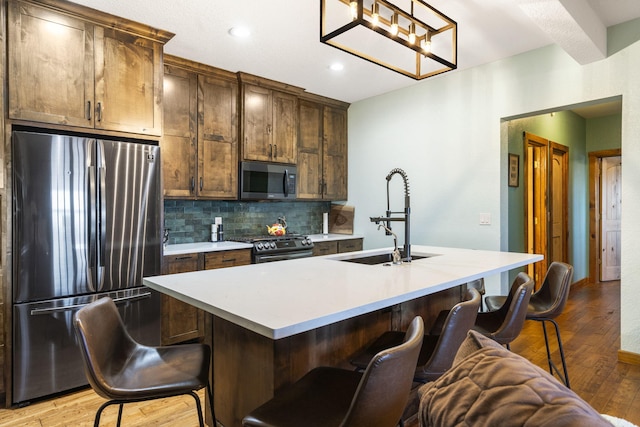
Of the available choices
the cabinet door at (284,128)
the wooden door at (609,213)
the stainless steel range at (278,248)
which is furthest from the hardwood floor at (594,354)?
the cabinet door at (284,128)

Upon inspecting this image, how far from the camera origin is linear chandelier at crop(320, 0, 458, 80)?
1873 mm

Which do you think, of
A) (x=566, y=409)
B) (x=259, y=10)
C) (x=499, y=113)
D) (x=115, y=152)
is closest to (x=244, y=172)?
(x=115, y=152)

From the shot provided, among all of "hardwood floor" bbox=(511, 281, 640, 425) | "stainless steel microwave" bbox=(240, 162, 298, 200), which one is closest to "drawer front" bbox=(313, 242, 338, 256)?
"stainless steel microwave" bbox=(240, 162, 298, 200)

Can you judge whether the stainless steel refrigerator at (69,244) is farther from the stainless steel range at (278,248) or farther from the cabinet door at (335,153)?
the cabinet door at (335,153)

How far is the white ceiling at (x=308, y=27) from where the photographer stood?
255cm

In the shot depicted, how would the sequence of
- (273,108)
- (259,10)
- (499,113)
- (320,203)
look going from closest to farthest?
(259,10) → (499,113) → (273,108) → (320,203)

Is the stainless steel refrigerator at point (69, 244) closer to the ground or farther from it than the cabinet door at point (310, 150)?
closer to the ground

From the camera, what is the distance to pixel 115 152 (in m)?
2.77

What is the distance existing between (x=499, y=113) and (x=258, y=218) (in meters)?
2.78

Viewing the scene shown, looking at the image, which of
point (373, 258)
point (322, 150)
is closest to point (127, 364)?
point (373, 258)

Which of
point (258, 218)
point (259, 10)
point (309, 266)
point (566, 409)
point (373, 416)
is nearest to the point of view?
point (566, 409)

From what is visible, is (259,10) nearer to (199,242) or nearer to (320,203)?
(199,242)

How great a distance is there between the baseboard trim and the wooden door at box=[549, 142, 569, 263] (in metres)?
2.30

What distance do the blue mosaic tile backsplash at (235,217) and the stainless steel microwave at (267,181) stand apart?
37cm
